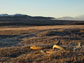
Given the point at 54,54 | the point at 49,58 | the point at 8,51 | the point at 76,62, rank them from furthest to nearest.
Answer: the point at 8,51 < the point at 54,54 < the point at 49,58 < the point at 76,62

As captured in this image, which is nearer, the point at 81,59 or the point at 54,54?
the point at 81,59

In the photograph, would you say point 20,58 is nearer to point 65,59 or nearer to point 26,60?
point 26,60

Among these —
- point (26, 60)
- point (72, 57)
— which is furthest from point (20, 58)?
point (72, 57)

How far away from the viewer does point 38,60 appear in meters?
5.70

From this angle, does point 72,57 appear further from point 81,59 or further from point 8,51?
point 8,51

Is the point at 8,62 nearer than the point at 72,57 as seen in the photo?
Yes

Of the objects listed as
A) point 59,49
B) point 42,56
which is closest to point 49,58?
point 42,56

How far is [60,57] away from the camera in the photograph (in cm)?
596

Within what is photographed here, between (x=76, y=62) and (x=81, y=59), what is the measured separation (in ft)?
1.09

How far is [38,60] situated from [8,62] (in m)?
0.99

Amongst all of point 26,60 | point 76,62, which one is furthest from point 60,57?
point 26,60

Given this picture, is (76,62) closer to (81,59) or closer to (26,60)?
(81,59)

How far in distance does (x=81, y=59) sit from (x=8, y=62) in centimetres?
242

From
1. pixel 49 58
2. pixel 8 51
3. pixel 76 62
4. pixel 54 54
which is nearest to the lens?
pixel 76 62
